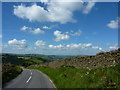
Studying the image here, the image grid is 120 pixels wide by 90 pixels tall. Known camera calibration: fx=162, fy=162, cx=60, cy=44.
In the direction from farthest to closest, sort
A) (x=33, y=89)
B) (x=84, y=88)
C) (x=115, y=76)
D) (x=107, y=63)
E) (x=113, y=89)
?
1. (x=107, y=63)
2. (x=33, y=89)
3. (x=115, y=76)
4. (x=84, y=88)
5. (x=113, y=89)

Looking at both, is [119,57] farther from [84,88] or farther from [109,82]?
[84,88]

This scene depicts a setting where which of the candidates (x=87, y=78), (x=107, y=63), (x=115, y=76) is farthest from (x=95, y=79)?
(x=107, y=63)

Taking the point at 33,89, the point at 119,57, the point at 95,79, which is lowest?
the point at 33,89

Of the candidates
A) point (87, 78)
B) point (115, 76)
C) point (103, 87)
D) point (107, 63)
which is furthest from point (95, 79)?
point (107, 63)

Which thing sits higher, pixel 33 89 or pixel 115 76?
pixel 115 76

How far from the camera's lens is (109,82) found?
36.1ft

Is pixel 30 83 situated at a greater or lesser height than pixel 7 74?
lesser

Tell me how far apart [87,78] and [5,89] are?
250 inches

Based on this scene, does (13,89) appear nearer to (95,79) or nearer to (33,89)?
(33,89)

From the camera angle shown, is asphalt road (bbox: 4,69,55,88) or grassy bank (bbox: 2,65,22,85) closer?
asphalt road (bbox: 4,69,55,88)

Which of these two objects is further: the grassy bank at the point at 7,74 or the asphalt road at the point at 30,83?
the grassy bank at the point at 7,74

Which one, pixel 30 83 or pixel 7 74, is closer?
pixel 30 83

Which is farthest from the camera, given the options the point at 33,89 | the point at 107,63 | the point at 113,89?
the point at 107,63

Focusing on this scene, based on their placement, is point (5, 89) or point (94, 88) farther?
point (5, 89)
